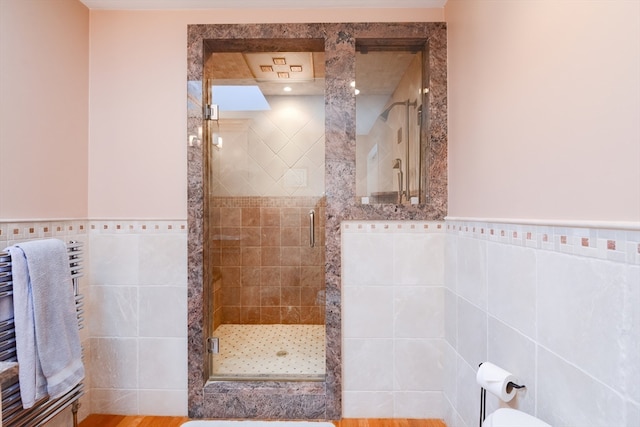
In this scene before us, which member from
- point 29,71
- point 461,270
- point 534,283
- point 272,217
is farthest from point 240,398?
point 29,71

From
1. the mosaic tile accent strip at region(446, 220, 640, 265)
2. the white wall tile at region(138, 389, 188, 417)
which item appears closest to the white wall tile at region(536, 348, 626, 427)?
the mosaic tile accent strip at region(446, 220, 640, 265)

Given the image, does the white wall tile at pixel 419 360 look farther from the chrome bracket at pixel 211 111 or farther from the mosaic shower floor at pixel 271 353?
the chrome bracket at pixel 211 111

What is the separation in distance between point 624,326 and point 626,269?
0.13 m

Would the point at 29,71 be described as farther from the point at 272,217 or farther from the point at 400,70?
the point at 400,70

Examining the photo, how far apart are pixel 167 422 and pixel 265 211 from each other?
4.45 ft

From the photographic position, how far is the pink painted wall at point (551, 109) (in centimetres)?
80

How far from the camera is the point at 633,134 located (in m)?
0.77

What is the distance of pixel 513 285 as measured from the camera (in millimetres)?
1220

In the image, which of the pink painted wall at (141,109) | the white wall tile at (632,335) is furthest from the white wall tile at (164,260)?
the white wall tile at (632,335)

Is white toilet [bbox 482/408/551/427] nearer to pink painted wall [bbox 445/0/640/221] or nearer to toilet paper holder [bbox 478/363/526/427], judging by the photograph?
toilet paper holder [bbox 478/363/526/427]

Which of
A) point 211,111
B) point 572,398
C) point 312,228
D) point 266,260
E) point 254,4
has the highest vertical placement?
point 254,4

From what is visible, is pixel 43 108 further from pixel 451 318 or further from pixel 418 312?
pixel 451 318

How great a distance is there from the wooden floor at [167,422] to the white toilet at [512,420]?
98 centimetres

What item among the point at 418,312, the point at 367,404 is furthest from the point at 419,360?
the point at 367,404
